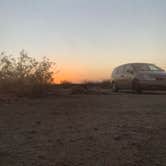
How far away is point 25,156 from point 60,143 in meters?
0.89

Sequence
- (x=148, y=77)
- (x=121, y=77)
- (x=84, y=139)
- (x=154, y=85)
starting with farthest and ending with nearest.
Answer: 1. (x=121, y=77)
2. (x=148, y=77)
3. (x=154, y=85)
4. (x=84, y=139)

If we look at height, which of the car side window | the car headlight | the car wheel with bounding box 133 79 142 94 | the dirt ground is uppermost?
the car side window

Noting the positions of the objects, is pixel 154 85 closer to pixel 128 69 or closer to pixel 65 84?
pixel 128 69

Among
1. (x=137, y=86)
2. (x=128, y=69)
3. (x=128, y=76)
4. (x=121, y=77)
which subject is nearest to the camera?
(x=137, y=86)

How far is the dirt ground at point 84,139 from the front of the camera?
6.16 m

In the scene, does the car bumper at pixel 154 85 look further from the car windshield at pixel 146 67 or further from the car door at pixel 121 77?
the car door at pixel 121 77

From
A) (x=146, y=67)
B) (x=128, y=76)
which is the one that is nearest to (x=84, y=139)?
(x=128, y=76)

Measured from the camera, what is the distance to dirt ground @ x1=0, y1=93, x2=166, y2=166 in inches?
243

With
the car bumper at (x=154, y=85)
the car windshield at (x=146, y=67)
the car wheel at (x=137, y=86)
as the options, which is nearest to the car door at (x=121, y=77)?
the car windshield at (x=146, y=67)

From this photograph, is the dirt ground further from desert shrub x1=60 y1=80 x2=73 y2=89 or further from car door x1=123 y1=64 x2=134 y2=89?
desert shrub x1=60 y1=80 x2=73 y2=89

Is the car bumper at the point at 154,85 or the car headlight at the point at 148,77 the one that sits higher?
the car headlight at the point at 148,77

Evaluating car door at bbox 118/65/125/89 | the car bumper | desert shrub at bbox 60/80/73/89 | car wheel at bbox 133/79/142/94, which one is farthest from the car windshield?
desert shrub at bbox 60/80/73/89

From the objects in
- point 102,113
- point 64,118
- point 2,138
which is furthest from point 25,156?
point 102,113

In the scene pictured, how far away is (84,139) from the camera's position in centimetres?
741
